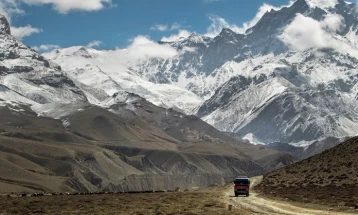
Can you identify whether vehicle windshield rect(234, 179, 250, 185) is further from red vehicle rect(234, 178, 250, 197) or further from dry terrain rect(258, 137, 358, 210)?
dry terrain rect(258, 137, 358, 210)

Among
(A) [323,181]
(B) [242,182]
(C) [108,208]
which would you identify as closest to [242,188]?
(B) [242,182]

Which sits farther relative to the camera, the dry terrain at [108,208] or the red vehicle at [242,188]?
the red vehicle at [242,188]

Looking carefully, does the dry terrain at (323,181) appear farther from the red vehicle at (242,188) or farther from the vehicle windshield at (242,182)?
the vehicle windshield at (242,182)

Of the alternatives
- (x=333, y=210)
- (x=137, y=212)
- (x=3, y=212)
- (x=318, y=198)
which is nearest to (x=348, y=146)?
(x=318, y=198)

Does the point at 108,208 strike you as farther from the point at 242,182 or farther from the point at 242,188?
the point at 242,182

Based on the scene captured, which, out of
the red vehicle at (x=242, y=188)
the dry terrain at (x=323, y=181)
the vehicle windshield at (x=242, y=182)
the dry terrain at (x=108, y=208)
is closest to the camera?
the dry terrain at (x=108, y=208)

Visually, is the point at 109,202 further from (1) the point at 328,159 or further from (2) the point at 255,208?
(1) the point at 328,159

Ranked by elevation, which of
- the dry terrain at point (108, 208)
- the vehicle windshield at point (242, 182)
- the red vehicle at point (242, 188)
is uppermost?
the vehicle windshield at point (242, 182)

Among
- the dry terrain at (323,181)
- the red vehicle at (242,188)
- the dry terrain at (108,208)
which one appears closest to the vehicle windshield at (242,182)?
the red vehicle at (242,188)

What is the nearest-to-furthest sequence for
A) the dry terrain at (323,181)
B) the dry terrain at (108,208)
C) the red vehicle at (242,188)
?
the dry terrain at (108,208) → the dry terrain at (323,181) → the red vehicle at (242,188)

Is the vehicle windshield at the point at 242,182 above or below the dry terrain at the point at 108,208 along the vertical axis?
above

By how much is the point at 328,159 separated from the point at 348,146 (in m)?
4.22

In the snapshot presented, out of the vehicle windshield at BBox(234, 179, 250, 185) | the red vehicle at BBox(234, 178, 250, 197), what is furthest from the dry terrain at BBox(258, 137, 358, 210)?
the vehicle windshield at BBox(234, 179, 250, 185)

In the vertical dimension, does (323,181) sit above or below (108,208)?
above
